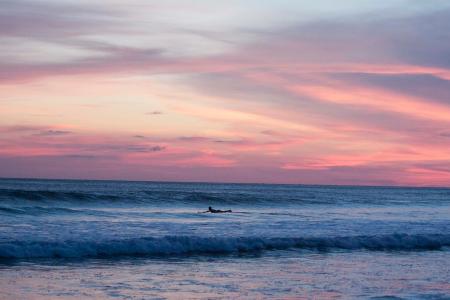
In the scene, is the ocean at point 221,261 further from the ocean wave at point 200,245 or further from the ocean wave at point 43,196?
the ocean wave at point 43,196

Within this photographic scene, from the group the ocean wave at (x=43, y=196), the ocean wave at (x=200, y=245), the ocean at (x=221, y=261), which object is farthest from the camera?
the ocean wave at (x=43, y=196)

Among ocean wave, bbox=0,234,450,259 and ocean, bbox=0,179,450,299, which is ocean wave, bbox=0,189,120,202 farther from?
ocean wave, bbox=0,234,450,259

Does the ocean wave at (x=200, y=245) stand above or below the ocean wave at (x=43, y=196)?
below

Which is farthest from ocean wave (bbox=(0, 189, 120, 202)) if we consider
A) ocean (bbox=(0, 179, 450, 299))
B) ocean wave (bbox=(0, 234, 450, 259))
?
ocean wave (bbox=(0, 234, 450, 259))

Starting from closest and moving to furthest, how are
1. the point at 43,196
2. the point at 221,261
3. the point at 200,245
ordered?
the point at 221,261 < the point at 200,245 < the point at 43,196

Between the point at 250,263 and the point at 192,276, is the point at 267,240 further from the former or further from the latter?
the point at 192,276

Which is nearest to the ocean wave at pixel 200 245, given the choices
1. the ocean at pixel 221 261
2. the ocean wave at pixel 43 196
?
the ocean at pixel 221 261

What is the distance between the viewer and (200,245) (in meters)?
19.9

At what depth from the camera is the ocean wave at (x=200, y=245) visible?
1750 centimetres

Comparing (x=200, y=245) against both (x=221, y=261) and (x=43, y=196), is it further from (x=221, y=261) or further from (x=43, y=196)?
(x=43, y=196)

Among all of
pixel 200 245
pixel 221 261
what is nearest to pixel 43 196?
pixel 200 245

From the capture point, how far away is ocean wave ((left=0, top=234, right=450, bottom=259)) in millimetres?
17505

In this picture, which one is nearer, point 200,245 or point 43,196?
point 200,245

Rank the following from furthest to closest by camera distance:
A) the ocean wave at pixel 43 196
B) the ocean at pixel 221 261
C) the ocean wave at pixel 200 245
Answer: the ocean wave at pixel 43 196
the ocean wave at pixel 200 245
the ocean at pixel 221 261
